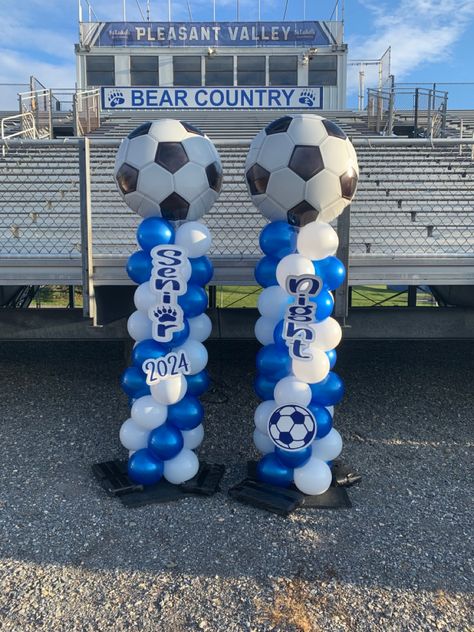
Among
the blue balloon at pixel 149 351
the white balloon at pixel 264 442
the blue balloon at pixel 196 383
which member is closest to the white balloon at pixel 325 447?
the white balloon at pixel 264 442

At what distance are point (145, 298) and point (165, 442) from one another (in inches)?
35.7

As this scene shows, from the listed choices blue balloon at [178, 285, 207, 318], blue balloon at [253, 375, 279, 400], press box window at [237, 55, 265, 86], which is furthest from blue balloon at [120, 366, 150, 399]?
press box window at [237, 55, 265, 86]

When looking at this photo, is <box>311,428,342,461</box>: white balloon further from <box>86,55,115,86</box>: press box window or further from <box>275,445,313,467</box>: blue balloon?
<box>86,55,115,86</box>: press box window

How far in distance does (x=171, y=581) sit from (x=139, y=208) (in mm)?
2187

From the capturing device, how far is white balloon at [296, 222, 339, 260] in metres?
3.16

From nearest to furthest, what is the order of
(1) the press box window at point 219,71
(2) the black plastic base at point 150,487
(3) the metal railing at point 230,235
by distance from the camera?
1. (2) the black plastic base at point 150,487
2. (3) the metal railing at point 230,235
3. (1) the press box window at point 219,71

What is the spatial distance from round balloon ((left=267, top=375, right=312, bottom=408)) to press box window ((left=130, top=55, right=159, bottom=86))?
1447 centimetres

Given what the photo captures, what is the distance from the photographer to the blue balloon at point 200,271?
3430 mm

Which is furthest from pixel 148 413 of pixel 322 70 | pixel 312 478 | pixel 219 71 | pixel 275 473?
pixel 322 70

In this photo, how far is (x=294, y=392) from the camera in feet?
10.5

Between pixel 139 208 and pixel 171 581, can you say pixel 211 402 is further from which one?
pixel 171 581

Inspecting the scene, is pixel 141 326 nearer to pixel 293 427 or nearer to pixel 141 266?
pixel 141 266

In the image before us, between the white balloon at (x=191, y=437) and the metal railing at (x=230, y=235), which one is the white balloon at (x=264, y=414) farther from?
the metal railing at (x=230, y=235)

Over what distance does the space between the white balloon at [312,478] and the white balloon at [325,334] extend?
73 cm
